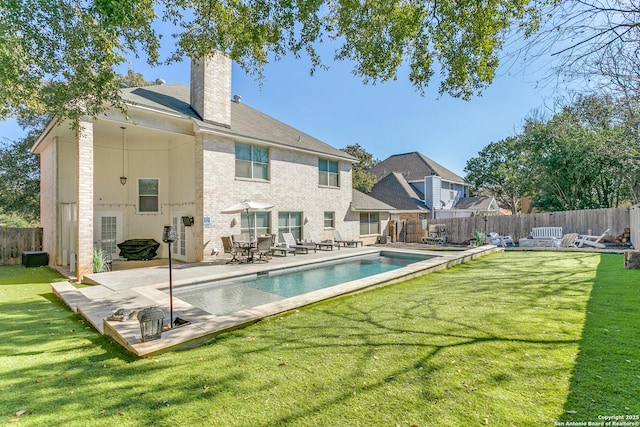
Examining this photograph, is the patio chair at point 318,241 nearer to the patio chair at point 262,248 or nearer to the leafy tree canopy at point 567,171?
the patio chair at point 262,248

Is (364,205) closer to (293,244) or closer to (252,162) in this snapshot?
(293,244)

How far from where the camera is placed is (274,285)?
9.49 m

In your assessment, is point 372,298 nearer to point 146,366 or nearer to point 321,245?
point 146,366

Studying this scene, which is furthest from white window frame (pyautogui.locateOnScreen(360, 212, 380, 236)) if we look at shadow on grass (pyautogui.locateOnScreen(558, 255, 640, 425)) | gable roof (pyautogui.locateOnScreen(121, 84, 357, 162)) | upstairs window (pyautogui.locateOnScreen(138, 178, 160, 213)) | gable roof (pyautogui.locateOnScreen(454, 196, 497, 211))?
shadow on grass (pyautogui.locateOnScreen(558, 255, 640, 425))

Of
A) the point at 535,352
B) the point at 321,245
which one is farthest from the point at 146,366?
the point at 321,245

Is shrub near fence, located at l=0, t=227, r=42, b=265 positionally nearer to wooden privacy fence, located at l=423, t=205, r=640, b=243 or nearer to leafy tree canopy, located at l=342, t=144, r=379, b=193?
wooden privacy fence, located at l=423, t=205, r=640, b=243

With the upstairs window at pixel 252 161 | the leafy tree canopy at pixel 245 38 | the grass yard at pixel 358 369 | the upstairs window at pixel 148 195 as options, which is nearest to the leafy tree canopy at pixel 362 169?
the upstairs window at pixel 252 161

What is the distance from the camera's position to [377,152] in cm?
3878

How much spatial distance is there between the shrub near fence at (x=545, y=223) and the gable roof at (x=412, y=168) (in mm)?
9414

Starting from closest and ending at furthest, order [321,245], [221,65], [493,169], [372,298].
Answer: [372,298] < [221,65] < [321,245] < [493,169]

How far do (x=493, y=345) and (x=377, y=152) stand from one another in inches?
1431

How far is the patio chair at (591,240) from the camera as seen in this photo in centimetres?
1509

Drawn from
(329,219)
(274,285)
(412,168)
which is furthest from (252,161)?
(412,168)

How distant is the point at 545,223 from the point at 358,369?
19963 millimetres
